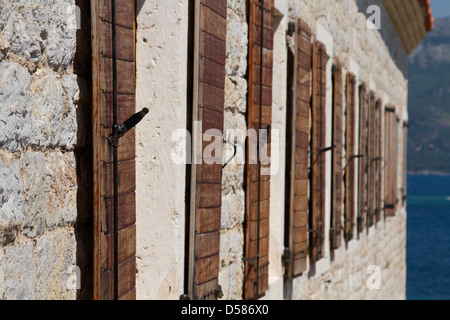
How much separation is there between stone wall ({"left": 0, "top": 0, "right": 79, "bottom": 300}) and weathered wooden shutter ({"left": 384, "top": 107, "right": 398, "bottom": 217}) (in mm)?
9123

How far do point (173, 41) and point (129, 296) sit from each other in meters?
1.11

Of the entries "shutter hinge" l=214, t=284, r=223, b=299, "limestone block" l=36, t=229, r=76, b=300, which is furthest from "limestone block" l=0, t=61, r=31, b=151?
"shutter hinge" l=214, t=284, r=223, b=299

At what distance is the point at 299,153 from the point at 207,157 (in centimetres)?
192

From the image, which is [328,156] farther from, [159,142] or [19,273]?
[19,273]

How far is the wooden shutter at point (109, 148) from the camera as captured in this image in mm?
2574

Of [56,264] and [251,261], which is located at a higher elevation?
[56,264]

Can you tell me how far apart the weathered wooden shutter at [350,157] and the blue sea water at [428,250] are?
623cm

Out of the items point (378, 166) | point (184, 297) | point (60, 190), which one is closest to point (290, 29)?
point (184, 297)

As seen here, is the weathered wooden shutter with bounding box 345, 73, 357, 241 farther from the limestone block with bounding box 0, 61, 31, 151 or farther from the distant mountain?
the distant mountain

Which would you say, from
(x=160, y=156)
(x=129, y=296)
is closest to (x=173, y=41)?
(x=160, y=156)

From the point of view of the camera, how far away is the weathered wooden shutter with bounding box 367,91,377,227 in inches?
371

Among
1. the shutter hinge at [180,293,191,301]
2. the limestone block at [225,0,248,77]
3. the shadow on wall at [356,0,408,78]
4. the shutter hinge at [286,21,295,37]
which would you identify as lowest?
the shutter hinge at [180,293,191,301]

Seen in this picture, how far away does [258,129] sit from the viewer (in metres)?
4.42
